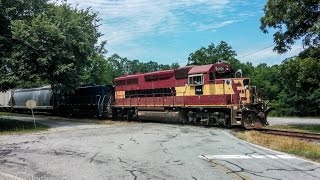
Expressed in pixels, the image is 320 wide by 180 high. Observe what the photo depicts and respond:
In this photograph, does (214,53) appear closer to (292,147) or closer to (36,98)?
(36,98)

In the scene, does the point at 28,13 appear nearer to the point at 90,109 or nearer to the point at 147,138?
the point at 90,109

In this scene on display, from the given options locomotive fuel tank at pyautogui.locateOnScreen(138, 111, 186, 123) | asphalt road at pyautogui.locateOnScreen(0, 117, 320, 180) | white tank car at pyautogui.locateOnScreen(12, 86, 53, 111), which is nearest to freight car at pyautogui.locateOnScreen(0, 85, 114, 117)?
white tank car at pyautogui.locateOnScreen(12, 86, 53, 111)

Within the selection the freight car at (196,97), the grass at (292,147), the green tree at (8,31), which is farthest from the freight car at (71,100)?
the grass at (292,147)

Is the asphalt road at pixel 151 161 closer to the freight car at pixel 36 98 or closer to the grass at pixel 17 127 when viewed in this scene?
the grass at pixel 17 127

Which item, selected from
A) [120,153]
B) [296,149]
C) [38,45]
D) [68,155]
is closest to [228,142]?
[296,149]

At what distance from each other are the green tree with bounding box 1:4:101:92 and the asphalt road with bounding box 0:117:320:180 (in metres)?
12.8

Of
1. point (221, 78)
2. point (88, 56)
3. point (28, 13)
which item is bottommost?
point (221, 78)

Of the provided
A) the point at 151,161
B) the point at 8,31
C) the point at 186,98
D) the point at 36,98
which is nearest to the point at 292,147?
the point at 151,161

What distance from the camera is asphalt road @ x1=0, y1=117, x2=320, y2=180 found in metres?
11.8

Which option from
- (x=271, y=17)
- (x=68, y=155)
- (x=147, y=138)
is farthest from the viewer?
(x=271, y=17)

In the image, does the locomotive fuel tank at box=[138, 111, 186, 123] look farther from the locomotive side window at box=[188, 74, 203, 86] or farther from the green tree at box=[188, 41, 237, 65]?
the green tree at box=[188, 41, 237, 65]

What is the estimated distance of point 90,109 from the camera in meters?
43.7

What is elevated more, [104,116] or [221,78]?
[221,78]

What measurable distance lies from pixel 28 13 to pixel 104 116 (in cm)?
1215
